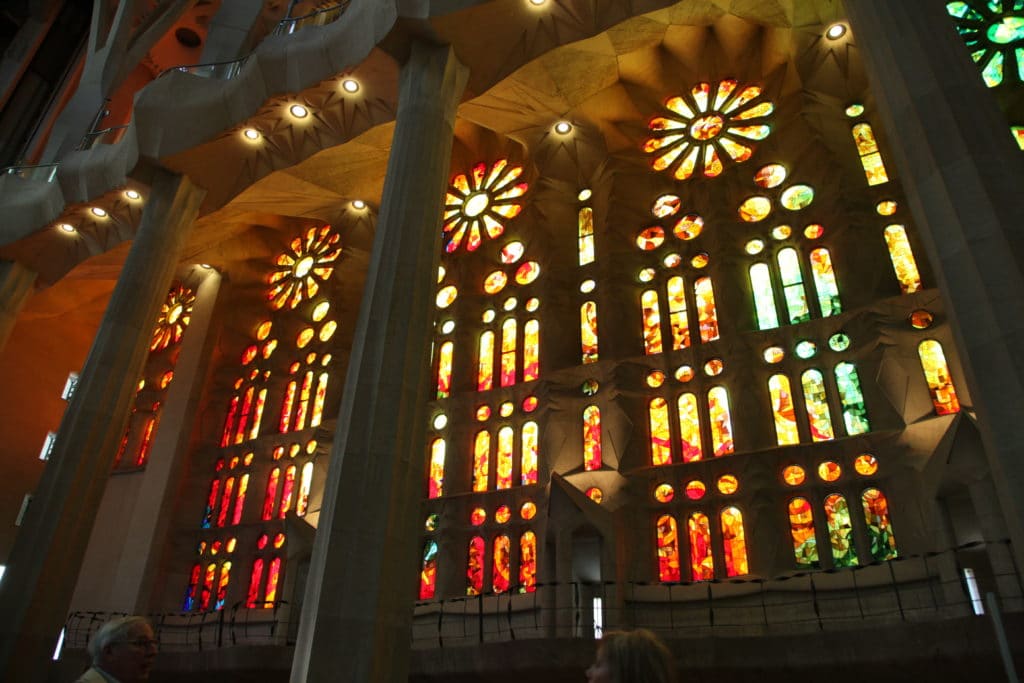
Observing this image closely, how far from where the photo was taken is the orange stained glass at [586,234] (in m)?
19.0

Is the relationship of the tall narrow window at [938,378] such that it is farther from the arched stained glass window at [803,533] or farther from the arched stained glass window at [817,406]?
the arched stained glass window at [803,533]

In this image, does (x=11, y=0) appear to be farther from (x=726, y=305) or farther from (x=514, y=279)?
(x=726, y=305)

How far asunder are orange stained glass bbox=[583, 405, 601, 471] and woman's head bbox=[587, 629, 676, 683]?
13.4 m

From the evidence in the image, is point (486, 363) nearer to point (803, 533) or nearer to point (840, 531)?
point (803, 533)

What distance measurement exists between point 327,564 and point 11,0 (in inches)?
1091

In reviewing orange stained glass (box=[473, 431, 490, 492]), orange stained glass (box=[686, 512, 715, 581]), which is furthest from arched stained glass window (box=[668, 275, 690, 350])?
orange stained glass (box=[473, 431, 490, 492])

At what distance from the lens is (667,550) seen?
568 inches

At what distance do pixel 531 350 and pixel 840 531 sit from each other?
7978 millimetres

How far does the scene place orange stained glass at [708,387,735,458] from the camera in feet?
48.9

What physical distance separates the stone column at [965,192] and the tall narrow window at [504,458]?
10.8 m

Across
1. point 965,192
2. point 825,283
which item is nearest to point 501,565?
point 825,283

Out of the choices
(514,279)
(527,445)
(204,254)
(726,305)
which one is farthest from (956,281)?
(204,254)

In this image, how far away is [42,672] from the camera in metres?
11.9

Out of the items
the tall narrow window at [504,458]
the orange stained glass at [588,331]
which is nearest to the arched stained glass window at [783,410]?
the orange stained glass at [588,331]
